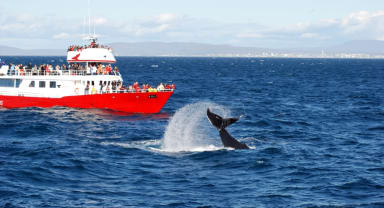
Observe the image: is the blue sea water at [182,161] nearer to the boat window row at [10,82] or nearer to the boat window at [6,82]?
the boat window row at [10,82]

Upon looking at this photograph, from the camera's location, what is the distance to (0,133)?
136 ft

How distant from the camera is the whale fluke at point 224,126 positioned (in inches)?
1219

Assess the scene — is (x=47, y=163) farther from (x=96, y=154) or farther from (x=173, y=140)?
(x=173, y=140)

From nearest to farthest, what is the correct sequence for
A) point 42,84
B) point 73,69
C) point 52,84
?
point 52,84
point 42,84
point 73,69

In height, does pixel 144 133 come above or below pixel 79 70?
below

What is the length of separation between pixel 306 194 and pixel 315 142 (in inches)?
583

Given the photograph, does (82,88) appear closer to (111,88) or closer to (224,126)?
(111,88)

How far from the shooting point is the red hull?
5275cm

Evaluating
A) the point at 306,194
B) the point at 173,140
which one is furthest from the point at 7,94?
the point at 306,194

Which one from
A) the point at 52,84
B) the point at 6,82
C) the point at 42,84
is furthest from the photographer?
the point at 6,82

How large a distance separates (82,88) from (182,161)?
86.2ft

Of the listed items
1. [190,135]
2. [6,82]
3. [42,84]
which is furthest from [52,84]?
[190,135]

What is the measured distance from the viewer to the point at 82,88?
54375 mm

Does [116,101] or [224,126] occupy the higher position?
[224,126]
